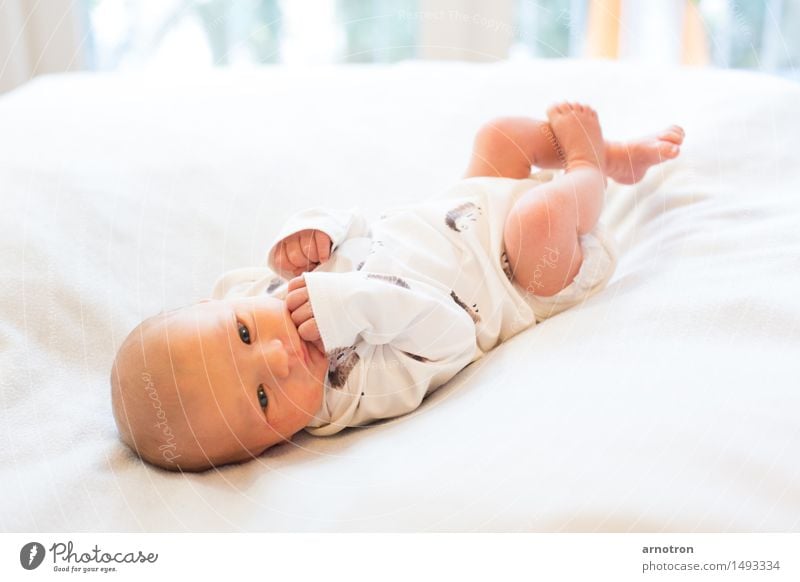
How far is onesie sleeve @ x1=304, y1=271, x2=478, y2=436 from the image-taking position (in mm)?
568

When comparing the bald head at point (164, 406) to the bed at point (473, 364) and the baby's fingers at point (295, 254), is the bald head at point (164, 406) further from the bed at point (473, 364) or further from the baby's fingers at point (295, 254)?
the baby's fingers at point (295, 254)

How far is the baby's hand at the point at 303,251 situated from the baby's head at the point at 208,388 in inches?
4.2

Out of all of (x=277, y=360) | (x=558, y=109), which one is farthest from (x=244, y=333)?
(x=558, y=109)

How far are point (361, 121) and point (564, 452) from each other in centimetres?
57

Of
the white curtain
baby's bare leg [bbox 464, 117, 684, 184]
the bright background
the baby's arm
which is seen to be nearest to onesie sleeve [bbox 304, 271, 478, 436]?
the baby's arm

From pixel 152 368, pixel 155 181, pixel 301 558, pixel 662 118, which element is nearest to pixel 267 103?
pixel 155 181

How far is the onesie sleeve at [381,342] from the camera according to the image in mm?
568

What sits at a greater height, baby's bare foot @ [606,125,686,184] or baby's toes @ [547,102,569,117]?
baby's toes @ [547,102,569,117]

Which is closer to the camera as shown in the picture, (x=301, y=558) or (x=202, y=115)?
(x=301, y=558)

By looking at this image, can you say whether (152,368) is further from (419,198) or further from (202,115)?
(202,115)

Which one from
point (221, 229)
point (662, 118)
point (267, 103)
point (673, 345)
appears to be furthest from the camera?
point (267, 103)

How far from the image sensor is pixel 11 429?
514mm

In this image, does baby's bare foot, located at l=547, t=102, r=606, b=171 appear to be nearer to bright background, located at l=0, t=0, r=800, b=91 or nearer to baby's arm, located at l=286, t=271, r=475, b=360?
baby's arm, located at l=286, t=271, r=475, b=360

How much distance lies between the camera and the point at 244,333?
551 mm
